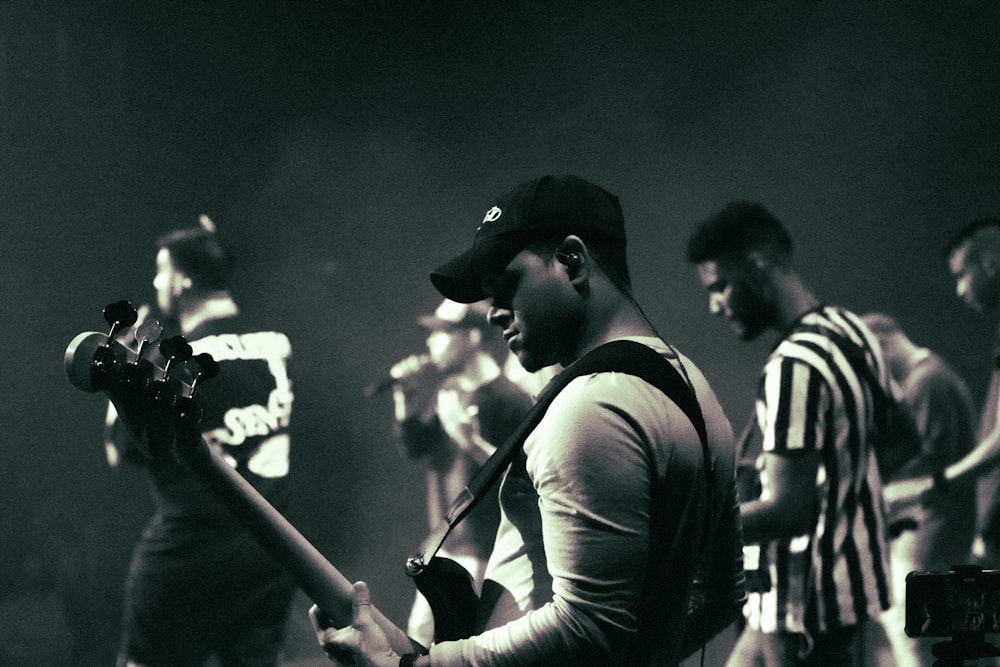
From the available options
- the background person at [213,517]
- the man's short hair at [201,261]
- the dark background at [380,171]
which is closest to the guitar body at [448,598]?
the background person at [213,517]

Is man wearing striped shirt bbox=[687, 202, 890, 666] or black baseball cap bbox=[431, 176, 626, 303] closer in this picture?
black baseball cap bbox=[431, 176, 626, 303]

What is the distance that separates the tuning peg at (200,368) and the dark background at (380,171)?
335cm

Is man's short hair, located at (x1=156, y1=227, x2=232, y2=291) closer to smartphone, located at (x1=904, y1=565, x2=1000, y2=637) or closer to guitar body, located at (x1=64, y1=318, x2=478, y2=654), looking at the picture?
guitar body, located at (x1=64, y1=318, x2=478, y2=654)

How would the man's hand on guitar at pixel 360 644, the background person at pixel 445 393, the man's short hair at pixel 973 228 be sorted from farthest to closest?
the man's short hair at pixel 973 228
the background person at pixel 445 393
the man's hand on guitar at pixel 360 644

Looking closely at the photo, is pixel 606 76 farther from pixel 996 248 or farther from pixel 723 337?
pixel 996 248

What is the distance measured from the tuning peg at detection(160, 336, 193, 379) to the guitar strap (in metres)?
0.53

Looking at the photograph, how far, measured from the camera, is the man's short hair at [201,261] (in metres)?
4.45

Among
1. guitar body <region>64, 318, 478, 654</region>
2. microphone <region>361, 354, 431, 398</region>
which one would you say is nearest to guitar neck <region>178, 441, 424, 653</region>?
guitar body <region>64, 318, 478, 654</region>

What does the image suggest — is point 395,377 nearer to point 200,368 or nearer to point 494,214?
point 200,368

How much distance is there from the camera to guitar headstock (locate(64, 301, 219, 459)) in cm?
179

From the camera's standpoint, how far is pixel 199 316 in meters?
4.39

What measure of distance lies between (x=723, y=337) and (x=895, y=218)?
1.18m

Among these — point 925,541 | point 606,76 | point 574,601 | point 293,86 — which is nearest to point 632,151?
point 606,76

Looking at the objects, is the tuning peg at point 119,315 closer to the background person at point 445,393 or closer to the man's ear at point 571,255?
the man's ear at point 571,255
